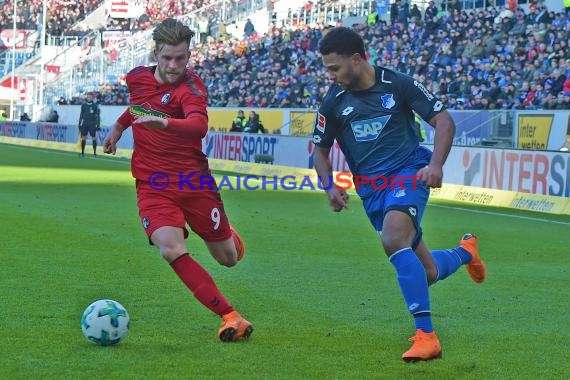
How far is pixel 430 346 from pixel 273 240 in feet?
23.3

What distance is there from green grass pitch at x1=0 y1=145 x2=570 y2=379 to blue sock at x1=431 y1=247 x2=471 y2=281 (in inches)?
15.1

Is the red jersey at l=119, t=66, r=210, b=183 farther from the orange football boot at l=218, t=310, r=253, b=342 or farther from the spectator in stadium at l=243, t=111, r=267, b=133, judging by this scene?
the spectator in stadium at l=243, t=111, r=267, b=133

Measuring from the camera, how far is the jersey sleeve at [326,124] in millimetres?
7043

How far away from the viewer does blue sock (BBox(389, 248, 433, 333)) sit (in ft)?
21.2

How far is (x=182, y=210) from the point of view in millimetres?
7180

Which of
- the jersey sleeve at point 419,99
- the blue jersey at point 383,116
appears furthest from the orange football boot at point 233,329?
the jersey sleeve at point 419,99

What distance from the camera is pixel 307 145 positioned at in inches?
1112

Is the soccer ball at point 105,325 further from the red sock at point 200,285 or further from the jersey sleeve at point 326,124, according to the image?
the jersey sleeve at point 326,124

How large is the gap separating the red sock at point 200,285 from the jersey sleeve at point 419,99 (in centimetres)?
168

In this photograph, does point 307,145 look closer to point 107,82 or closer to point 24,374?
point 24,374

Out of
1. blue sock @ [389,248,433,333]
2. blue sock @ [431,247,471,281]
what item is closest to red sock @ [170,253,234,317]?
blue sock @ [389,248,433,333]

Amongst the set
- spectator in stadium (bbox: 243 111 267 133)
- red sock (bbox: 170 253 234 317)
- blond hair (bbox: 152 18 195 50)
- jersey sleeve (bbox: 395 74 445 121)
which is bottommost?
spectator in stadium (bbox: 243 111 267 133)

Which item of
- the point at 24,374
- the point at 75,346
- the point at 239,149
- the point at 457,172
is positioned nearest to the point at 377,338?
the point at 75,346

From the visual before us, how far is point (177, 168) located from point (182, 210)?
28 cm
